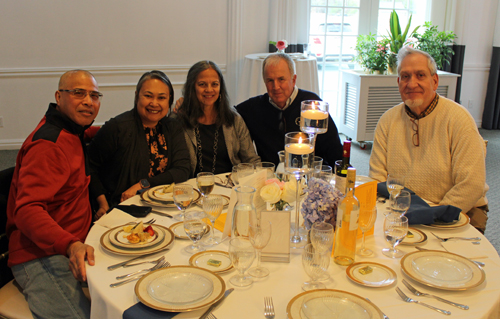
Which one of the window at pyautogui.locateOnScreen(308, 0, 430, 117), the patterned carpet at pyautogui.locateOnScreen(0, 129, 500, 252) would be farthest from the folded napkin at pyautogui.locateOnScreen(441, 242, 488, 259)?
the window at pyautogui.locateOnScreen(308, 0, 430, 117)

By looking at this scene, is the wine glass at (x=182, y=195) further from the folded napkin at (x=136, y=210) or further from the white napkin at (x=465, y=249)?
the white napkin at (x=465, y=249)

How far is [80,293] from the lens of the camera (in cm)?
148

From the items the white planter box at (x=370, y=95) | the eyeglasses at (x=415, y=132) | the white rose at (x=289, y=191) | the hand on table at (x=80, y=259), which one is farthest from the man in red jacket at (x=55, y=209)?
the white planter box at (x=370, y=95)

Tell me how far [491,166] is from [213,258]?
433 centimetres

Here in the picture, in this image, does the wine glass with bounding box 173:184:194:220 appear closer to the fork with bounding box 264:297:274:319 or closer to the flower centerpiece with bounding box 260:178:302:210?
the flower centerpiece with bounding box 260:178:302:210

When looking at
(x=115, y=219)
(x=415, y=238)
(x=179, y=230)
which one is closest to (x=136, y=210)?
(x=115, y=219)

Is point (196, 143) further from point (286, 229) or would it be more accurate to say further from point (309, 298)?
point (309, 298)

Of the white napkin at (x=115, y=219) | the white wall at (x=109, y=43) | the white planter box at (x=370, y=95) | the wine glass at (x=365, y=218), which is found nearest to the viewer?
the wine glass at (x=365, y=218)

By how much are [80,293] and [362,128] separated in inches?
169

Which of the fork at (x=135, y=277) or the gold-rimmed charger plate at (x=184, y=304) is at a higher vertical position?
the gold-rimmed charger plate at (x=184, y=304)

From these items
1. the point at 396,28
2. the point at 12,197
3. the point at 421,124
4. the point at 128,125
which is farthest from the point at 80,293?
the point at 396,28

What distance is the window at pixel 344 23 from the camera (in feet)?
18.3

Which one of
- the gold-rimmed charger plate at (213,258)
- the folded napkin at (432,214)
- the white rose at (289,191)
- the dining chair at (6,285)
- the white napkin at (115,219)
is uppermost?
the white rose at (289,191)

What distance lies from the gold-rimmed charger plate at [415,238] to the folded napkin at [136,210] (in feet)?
3.24
